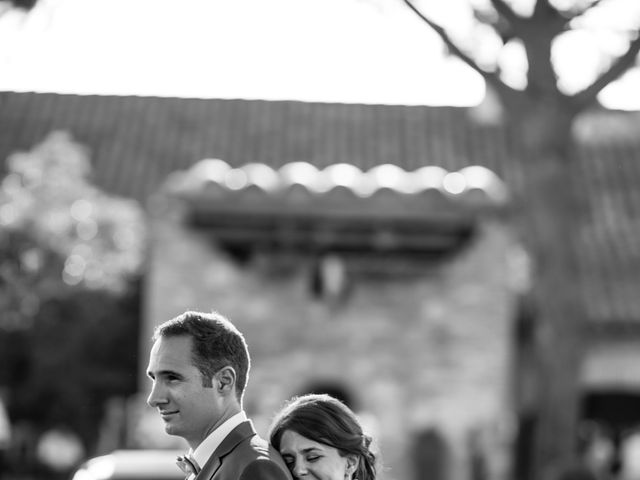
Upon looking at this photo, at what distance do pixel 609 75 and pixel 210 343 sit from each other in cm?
902

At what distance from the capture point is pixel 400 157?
2330cm

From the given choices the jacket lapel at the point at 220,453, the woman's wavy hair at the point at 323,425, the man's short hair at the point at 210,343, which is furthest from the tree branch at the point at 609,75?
the jacket lapel at the point at 220,453

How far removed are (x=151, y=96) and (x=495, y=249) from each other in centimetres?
1076

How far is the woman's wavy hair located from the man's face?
0.33 meters

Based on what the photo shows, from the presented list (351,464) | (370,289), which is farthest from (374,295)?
(351,464)

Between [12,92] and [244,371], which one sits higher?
[12,92]

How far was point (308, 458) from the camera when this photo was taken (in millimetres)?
3652

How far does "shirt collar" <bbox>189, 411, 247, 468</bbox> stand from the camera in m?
3.39

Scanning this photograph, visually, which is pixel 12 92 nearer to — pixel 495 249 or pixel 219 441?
pixel 495 249

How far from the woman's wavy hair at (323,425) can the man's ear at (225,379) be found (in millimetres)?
320

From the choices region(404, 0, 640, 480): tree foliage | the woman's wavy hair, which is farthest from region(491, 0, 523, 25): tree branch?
the woman's wavy hair

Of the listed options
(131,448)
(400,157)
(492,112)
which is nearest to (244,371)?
(492,112)

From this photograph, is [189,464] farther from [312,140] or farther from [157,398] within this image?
[312,140]

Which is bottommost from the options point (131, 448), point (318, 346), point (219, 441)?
point (219, 441)
